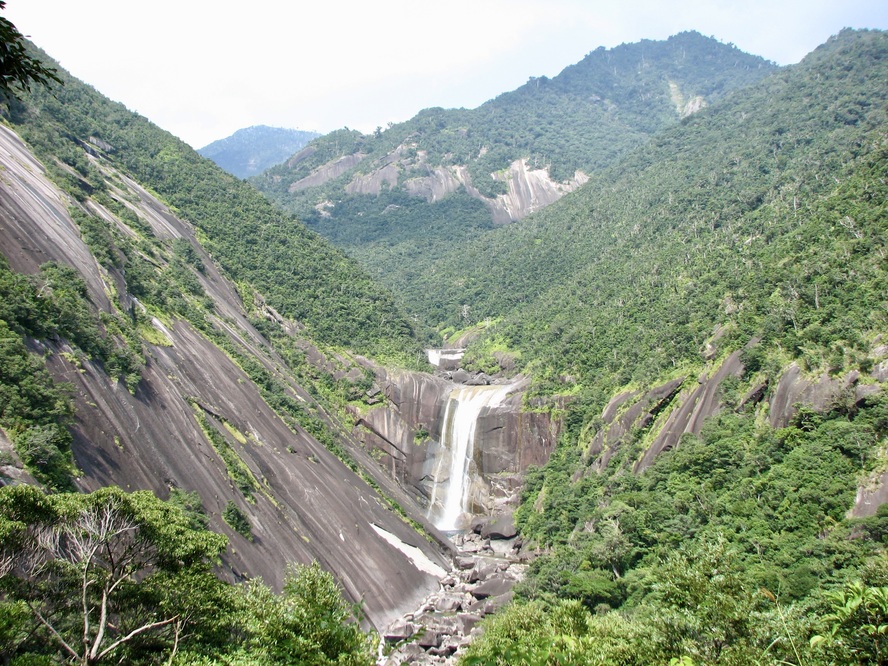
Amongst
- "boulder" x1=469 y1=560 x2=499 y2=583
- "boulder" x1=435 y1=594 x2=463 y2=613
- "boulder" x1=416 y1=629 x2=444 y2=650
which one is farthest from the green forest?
"boulder" x1=416 y1=629 x2=444 y2=650

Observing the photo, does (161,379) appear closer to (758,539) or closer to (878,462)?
(758,539)

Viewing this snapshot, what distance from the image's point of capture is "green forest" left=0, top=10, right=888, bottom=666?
19.2m

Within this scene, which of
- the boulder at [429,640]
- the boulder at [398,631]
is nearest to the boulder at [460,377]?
the boulder at [398,631]

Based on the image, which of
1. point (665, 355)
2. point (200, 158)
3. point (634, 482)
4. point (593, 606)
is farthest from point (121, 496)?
point (200, 158)

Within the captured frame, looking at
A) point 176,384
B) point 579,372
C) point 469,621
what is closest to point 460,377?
point 579,372

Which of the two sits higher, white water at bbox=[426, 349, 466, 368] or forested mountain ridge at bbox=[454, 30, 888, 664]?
forested mountain ridge at bbox=[454, 30, 888, 664]

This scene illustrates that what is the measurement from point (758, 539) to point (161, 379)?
37298 millimetres

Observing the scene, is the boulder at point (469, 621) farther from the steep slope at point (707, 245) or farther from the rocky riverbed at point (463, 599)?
the steep slope at point (707, 245)

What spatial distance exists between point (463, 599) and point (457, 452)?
28720 millimetres

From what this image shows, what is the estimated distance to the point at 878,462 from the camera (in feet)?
128

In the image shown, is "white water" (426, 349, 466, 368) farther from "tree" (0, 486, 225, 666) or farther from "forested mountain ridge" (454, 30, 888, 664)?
"tree" (0, 486, 225, 666)

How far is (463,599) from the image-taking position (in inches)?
1891

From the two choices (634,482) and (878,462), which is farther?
(634,482)

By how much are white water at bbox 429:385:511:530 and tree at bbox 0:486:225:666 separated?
52.5 meters
